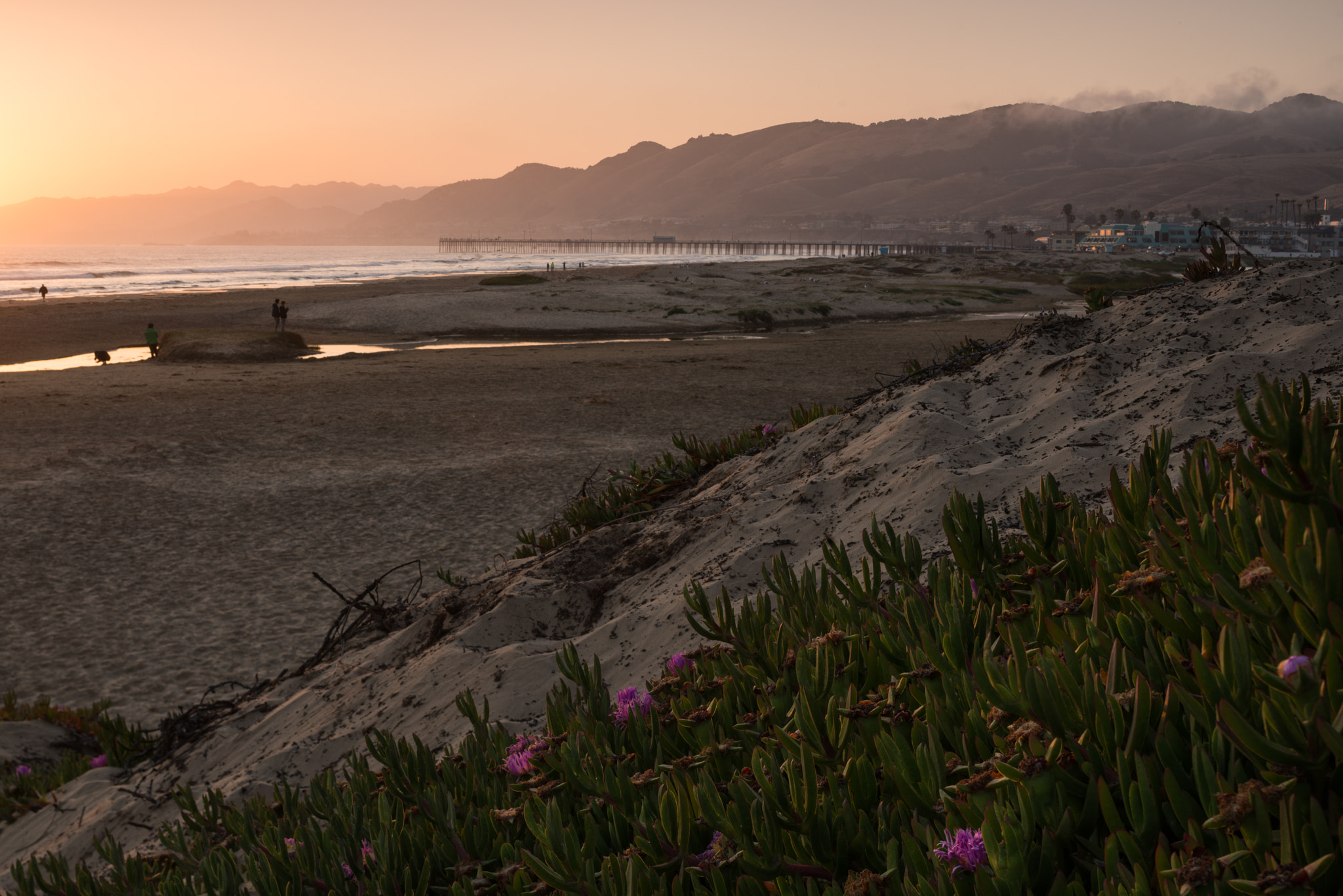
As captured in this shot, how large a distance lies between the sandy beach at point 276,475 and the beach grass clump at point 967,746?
4.31 meters

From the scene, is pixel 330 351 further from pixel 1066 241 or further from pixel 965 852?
pixel 1066 241

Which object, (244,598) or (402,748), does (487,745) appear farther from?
(244,598)

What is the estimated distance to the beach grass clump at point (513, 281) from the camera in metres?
53.8

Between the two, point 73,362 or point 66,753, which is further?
point 73,362

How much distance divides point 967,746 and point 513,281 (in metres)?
56.1

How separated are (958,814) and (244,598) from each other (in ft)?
24.0

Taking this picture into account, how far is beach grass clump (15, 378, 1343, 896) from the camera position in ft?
3.80

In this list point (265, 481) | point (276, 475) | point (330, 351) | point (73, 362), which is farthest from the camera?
point (330, 351)

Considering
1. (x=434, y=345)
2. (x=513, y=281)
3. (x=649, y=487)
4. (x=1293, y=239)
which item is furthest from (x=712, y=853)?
(x=1293, y=239)

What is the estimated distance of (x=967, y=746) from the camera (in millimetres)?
1540

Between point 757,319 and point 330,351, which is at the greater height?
point 330,351

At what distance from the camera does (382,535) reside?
9.06 metres

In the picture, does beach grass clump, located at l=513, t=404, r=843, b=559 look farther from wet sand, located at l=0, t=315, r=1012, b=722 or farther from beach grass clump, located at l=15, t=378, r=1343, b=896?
beach grass clump, located at l=15, t=378, r=1343, b=896

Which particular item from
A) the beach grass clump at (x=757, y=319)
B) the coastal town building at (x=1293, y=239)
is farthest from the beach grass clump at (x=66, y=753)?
the coastal town building at (x=1293, y=239)
